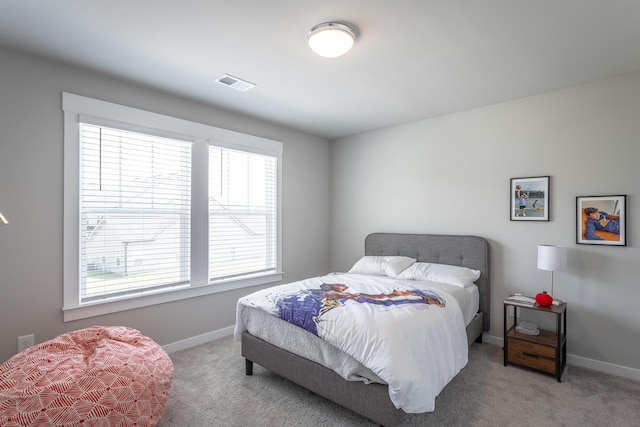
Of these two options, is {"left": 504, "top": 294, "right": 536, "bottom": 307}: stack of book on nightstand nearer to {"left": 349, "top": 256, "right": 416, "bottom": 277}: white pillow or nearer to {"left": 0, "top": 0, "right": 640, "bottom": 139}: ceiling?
{"left": 349, "top": 256, "right": 416, "bottom": 277}: white pillow

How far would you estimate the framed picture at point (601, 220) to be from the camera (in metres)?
2.68

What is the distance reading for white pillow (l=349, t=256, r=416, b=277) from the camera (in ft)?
11.7

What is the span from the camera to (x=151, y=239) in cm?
303

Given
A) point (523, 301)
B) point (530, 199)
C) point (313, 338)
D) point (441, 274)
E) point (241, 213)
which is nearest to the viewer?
point (313, 338)

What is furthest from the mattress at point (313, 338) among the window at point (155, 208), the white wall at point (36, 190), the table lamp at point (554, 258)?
the white wall at point (36, 190)

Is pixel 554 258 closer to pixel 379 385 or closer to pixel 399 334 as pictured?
pixel 399 334

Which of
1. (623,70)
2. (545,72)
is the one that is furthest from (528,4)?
(623,70)

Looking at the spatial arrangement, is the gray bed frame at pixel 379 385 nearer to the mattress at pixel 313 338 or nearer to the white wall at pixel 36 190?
the mattress at pixel 313 338

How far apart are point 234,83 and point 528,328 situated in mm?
3545

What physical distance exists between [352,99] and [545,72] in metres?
1.68

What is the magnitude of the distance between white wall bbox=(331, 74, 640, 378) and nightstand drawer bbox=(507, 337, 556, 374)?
0.53 meters

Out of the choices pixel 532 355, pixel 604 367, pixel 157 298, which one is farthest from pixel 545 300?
pixel 157 298

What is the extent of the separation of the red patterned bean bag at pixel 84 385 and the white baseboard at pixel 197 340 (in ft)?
3.25

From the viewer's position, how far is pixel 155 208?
3041 millimetres
